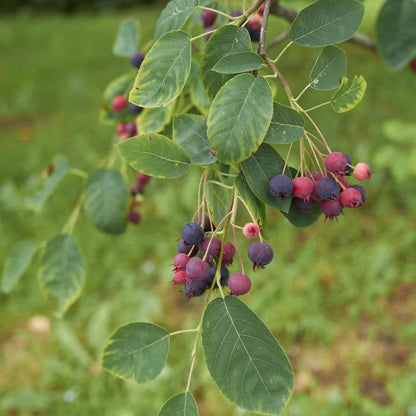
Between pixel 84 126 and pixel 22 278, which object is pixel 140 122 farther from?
pixel 84 126

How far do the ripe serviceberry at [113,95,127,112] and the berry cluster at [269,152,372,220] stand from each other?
49cm

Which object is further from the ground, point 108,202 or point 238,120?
point 238,120

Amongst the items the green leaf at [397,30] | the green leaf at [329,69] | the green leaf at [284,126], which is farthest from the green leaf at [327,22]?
the green leaf at [397,30]

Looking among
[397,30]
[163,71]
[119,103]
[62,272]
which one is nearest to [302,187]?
[163,71]

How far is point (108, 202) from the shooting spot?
3.51 feet

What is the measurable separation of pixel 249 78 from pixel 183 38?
0.12 metres

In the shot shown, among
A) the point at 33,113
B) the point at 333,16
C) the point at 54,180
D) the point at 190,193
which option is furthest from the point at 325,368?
the point at 33,113

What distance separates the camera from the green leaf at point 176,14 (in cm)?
69

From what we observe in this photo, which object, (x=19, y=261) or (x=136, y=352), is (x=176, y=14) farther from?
(x=19, y=261)

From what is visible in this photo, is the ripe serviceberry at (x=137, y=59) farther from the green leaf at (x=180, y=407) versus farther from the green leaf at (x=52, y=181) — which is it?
the green leaf at (x=180, y=407)

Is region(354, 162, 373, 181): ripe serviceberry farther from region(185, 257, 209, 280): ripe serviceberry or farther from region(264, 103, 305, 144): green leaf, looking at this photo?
region(185, 257, 209, 280): ripe serviceberry

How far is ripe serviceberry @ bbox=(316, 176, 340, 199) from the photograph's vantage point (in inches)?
25.0

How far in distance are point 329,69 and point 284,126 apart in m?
0.12

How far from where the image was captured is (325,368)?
2191mm
